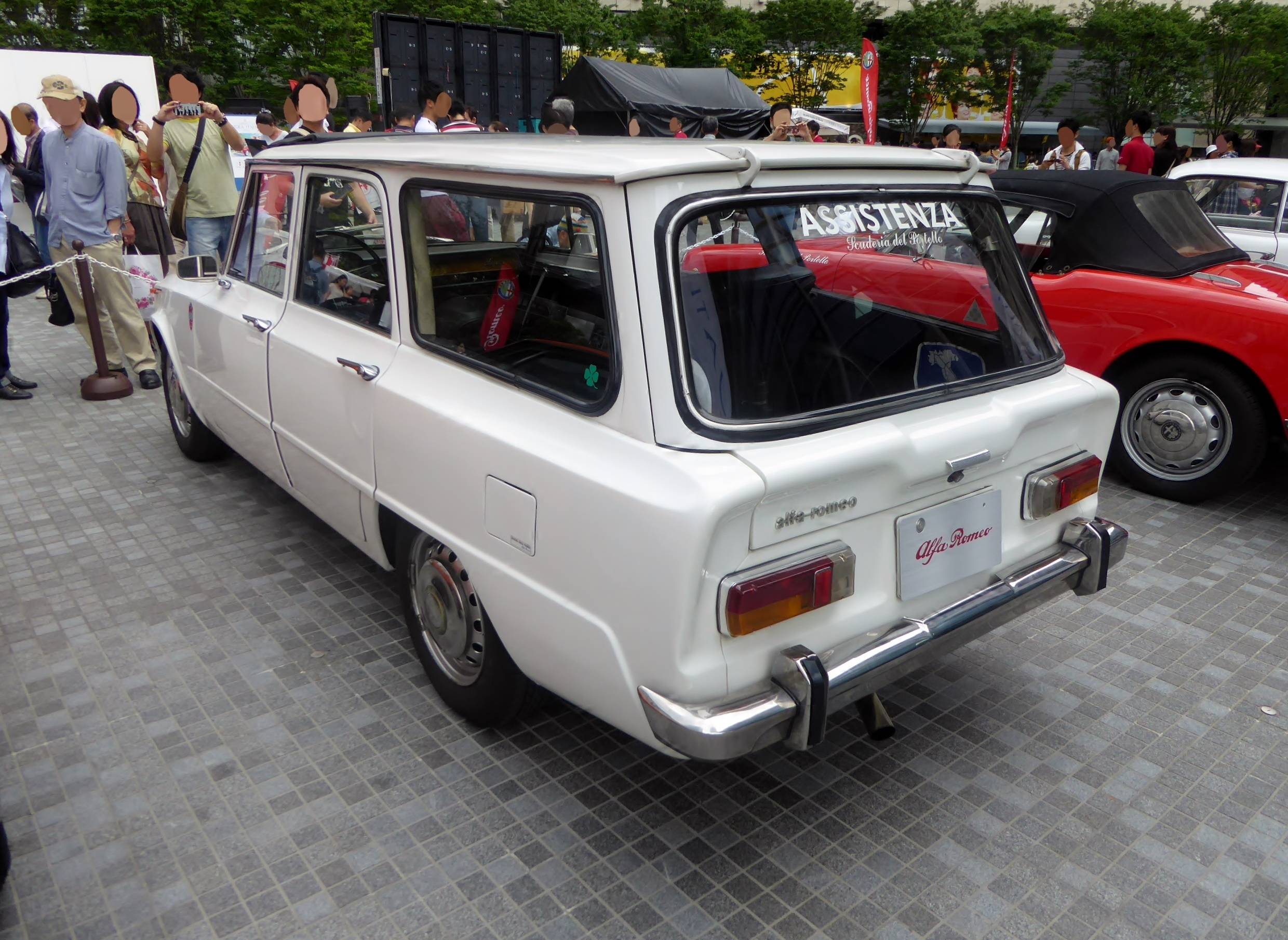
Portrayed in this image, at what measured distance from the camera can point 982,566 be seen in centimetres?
266

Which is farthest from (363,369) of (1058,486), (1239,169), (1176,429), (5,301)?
(1239,169)

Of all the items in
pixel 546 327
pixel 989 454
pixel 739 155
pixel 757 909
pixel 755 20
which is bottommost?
pixel 757 909

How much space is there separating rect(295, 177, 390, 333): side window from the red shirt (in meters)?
10.9

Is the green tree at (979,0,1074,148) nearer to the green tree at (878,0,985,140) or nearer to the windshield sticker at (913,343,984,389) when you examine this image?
the green tree at (878,0,985,140)

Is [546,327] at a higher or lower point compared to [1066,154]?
lower

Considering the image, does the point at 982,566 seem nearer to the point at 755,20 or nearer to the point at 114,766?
the point at 114,766

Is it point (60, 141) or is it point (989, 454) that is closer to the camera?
point (989, 454)

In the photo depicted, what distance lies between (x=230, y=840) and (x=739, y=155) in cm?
233

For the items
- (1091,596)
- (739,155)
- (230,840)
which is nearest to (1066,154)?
(1091,596)

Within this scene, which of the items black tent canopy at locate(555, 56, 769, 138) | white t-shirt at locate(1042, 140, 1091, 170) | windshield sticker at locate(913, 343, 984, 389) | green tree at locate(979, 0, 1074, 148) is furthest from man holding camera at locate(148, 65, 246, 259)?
green tree at locate(979, 0, 1074, 148)

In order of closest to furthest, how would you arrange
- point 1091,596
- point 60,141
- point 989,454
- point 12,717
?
point 989,454 → point 12,717 → point 1091,596 → point 60,141

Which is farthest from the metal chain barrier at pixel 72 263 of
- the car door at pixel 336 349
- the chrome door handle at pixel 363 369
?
the chrome door handle at pixel 363 369

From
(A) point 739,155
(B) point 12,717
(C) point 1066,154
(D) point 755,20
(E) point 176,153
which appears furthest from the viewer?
(D) point 755,20

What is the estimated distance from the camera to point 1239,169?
24.6ft
